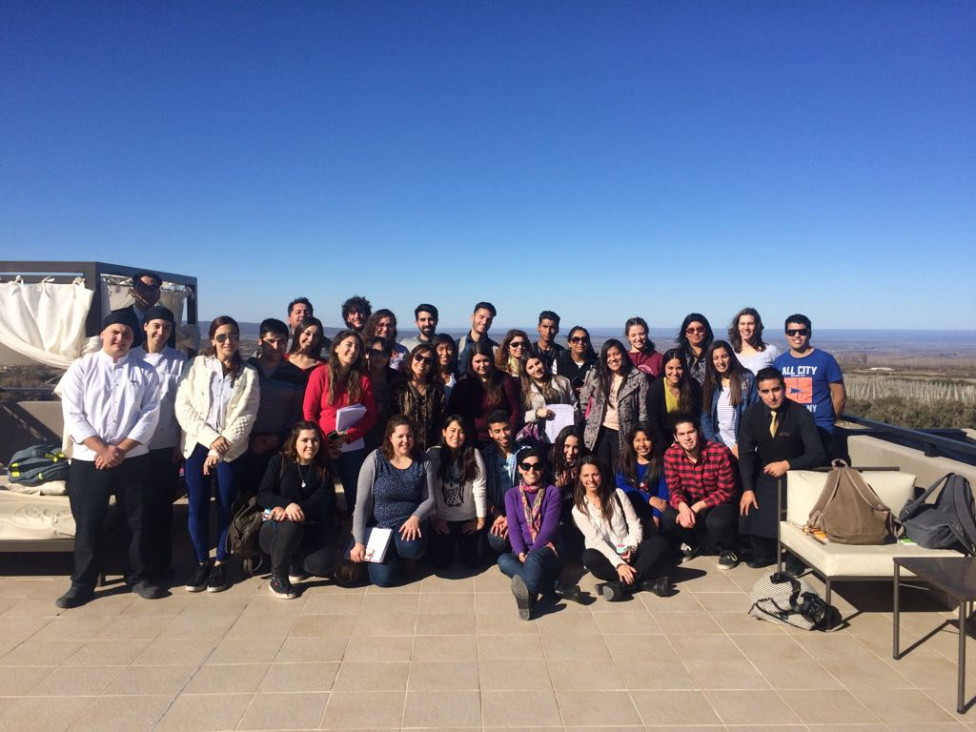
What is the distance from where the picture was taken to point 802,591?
366 cm

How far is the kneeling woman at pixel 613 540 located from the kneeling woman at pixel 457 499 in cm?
72

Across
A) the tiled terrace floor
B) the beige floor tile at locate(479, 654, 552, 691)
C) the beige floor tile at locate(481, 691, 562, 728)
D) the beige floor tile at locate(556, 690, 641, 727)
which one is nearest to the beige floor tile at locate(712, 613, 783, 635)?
the tiled terrace floor

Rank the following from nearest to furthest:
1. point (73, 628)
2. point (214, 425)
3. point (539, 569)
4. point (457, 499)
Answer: point (73, 628) → point (539, 569) → point (214, 425) → point (457, 499)

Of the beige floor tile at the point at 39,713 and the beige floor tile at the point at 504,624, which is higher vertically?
the beige floor tile at the point at 39,713

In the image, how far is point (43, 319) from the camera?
562 cm

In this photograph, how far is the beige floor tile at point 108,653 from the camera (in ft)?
10.6

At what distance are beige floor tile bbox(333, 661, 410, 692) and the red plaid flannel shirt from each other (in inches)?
93.9

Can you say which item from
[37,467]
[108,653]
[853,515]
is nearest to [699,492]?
[853,515]

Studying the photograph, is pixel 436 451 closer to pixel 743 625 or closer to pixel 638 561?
pixel 638 561

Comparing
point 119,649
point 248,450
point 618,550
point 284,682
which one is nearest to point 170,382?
point 248,450

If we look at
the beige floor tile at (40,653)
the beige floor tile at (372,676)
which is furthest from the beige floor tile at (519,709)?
the beige floor tile at (40,653)

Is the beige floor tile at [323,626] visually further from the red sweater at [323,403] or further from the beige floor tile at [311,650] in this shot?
the red sweater at [323,403]

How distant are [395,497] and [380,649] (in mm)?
1139

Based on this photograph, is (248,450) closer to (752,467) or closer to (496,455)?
(496,455)
